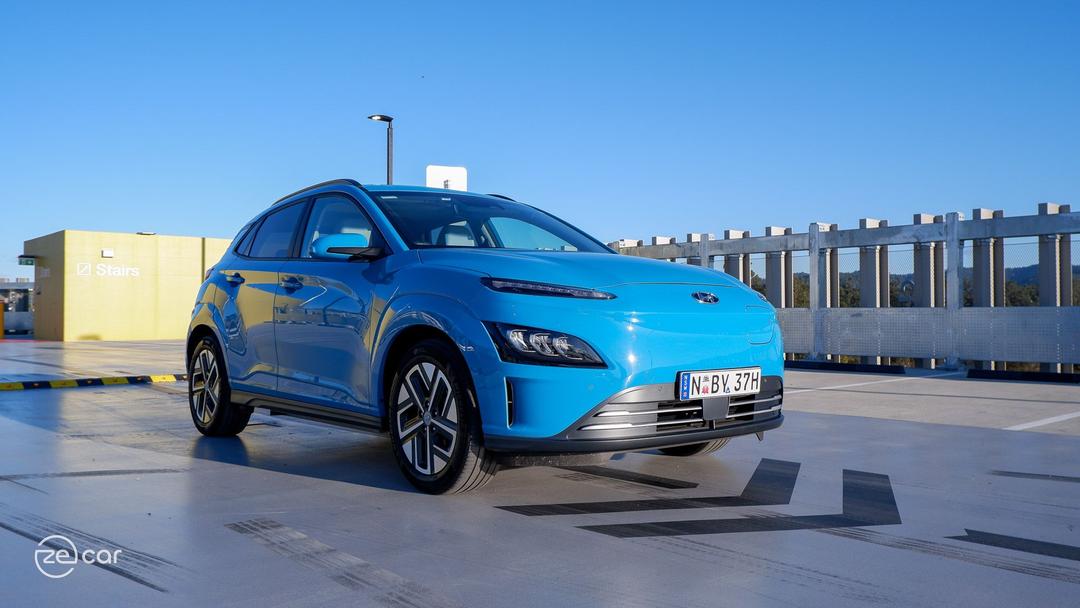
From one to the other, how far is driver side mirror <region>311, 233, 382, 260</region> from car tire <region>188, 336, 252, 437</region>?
1.84 metres

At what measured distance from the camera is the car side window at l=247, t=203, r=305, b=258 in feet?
20.1

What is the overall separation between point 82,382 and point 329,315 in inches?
304

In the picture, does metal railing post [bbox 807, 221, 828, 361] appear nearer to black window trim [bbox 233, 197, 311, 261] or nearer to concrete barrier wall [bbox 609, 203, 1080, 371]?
concrete barrier wall [bbox 609, 203, 1080, 371]

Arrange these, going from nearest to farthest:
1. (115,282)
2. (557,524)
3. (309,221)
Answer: (557,524) < (309,221) < (115,282)

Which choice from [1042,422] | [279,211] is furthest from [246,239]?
[1042,422]

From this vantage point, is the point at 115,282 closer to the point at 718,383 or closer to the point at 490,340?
the point at 490,340

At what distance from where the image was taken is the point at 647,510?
13.9ft

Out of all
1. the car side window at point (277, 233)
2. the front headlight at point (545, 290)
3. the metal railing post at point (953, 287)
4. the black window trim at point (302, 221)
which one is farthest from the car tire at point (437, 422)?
the metal railing post at point (953, 287)

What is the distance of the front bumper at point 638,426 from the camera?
13.3 feet

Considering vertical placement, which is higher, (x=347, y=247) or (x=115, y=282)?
(x=115, y=282)

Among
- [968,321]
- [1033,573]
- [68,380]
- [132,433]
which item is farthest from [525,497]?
[968,321]

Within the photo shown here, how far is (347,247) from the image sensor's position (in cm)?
496

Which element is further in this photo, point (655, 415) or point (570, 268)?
point (570, 268)

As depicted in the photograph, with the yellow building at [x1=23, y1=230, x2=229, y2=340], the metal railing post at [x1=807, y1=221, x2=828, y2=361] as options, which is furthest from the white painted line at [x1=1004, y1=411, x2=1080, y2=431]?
the yellow building at [x1=23, y1=230, x2=229, y2=340]
